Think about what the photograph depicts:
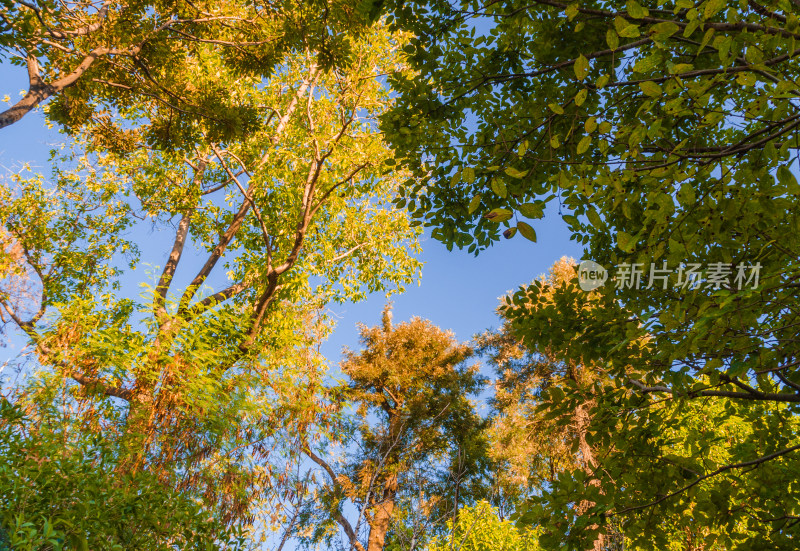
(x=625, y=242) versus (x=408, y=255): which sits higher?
(x=408, y=255)

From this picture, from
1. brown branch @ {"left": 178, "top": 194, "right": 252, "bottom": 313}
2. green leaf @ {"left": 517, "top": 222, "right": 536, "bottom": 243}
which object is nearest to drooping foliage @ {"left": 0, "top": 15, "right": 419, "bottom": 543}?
brown branch @ {"left": 178, "top": 194, "right": 252, "bottom": 313}

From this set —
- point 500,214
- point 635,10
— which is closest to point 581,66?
point 635,10

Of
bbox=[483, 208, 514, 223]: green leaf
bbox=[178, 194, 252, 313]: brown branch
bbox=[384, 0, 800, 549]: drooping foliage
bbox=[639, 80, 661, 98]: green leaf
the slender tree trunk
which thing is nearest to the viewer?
bbox=[483, 208, 514, 223]: green leaf

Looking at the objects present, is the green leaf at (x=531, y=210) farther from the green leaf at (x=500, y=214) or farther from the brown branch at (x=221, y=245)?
the brown branch at (x=221, y=245)

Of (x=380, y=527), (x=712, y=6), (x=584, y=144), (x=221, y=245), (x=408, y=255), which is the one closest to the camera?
(x=712, y=6)

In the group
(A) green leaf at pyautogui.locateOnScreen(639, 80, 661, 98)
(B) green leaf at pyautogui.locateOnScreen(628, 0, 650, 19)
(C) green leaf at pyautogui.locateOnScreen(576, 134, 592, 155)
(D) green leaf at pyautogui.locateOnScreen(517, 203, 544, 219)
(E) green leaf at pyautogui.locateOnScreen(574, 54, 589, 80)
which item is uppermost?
(B) green leaf at pyautogui.locateOnScreen(628, 0, 650, 19)

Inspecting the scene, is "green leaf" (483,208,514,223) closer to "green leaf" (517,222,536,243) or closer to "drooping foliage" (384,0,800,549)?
"green leaf" (517,222,536,243)

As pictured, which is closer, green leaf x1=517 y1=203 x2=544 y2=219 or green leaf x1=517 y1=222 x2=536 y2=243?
green leaf x1=517 y1=222 x2=536 y2=243

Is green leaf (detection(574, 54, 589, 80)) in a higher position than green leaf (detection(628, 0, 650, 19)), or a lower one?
lower

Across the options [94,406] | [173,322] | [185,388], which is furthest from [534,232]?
[173,322]

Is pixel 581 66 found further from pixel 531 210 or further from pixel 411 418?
pixel 411 418

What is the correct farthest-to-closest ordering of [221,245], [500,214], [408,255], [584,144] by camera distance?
1. [408,255]
2. [221,245]
3. [584,144]
4. [500,214]

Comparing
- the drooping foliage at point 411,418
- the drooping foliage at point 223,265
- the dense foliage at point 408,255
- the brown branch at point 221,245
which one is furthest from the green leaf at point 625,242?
the drooping foliage at point 411,418

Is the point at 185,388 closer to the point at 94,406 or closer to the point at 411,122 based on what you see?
the point at 94,406
